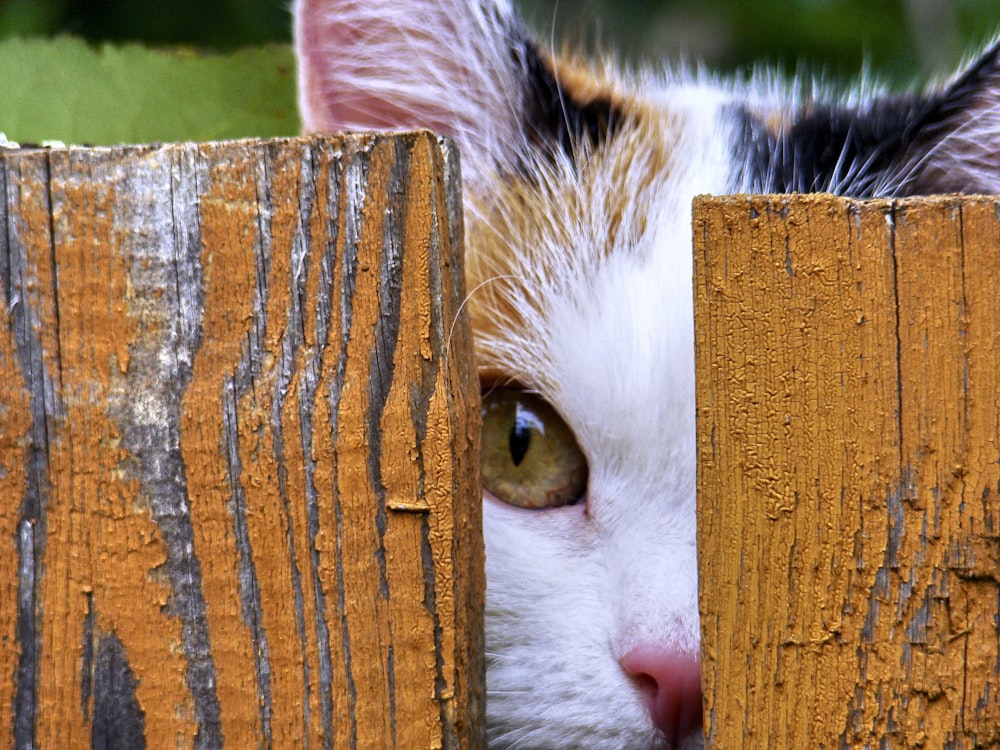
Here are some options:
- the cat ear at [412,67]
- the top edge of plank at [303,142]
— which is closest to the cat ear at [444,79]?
the cat ear at [412,67]

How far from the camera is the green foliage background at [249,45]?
1812 millimetres

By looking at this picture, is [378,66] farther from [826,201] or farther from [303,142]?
[826,201]

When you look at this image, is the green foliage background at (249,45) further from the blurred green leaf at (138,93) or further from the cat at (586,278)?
the cat at (586,278)

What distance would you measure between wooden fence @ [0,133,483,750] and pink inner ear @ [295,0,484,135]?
0.82 metres

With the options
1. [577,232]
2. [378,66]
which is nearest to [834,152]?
[577,232]

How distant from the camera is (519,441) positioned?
1.67 metres

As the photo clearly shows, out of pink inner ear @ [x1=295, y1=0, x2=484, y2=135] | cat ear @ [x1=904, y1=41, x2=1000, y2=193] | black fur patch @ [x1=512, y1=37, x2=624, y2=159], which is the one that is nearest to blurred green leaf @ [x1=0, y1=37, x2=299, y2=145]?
pink inner ear @ [x1=295, y1=0, x2=484, y2=135]

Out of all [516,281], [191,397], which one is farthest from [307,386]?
[516,281]

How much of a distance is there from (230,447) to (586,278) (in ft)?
2.79

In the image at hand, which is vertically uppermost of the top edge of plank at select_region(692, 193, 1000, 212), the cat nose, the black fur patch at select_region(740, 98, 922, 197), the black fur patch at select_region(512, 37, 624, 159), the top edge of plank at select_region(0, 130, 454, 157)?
the black fur patch at select_region(512, 37, 624, 159)

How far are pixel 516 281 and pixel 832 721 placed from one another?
38.9 inches

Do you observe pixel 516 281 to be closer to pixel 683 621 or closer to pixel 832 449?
pixel 683 621

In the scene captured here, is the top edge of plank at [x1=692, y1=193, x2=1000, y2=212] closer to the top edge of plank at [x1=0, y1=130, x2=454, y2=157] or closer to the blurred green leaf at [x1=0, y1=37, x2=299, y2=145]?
the top edge of plank at [x1=0, y1=130, x2=454, y2=157]

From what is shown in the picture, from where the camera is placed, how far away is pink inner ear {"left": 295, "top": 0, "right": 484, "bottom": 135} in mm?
1713
